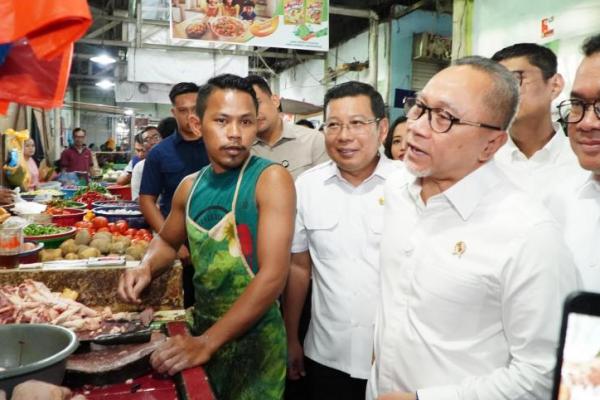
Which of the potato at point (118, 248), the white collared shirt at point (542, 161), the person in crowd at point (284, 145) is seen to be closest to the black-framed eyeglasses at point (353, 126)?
the white collared shirt at point (542, 161)

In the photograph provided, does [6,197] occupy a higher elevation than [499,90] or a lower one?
lower

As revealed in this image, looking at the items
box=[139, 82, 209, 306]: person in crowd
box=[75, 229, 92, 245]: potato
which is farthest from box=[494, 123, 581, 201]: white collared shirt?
box=[75, 229, 92, 245]: potato

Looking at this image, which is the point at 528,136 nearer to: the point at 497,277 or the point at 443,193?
the point at 443,193

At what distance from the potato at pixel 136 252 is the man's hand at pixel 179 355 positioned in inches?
50.6

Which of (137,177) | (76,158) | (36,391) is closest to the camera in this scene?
(36,391)

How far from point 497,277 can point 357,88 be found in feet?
5.18

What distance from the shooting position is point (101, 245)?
3.34 m

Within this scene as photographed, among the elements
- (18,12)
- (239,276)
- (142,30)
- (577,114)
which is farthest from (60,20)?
(142,30)

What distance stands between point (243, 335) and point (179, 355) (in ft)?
1.49

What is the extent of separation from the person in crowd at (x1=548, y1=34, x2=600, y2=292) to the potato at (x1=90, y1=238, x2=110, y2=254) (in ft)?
8.91

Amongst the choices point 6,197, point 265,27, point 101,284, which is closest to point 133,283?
point 101,284

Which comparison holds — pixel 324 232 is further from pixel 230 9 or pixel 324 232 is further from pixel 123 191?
pixel 123 191

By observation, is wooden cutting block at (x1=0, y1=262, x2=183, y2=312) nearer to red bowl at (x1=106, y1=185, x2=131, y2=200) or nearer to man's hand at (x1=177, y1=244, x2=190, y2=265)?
man's hand at (x1=177, y1=244, x2=190, y2=265)

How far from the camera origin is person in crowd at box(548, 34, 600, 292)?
65.1 inches
